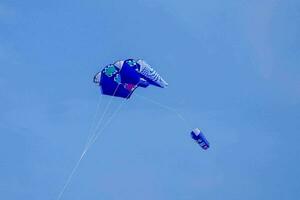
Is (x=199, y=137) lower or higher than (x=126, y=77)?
lower

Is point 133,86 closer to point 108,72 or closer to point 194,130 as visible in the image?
point 108,72

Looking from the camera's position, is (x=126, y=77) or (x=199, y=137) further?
(x=199, y=137)

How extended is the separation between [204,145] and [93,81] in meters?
8.93

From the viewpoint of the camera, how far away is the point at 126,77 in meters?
48.9

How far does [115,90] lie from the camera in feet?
164

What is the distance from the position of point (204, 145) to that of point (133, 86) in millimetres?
6446

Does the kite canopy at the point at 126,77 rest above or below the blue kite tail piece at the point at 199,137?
above

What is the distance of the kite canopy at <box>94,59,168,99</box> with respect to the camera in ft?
159

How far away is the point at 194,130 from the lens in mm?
50062

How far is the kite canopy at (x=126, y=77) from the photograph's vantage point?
48.4 m

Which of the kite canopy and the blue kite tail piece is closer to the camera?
the kite canopy

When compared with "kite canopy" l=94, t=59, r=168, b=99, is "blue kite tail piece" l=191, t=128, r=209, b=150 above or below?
below

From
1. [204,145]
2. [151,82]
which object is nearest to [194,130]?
[204,145]

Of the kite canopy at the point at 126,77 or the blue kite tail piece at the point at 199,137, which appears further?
the blue kite tail piece at the point at 199,137
